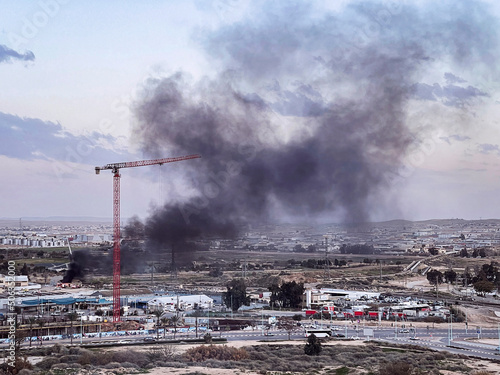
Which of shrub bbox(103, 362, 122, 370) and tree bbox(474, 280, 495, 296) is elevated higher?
tree bbox(474, 280, 495, 296)

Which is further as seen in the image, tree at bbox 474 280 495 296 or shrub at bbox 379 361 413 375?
tree at bbox 474 280 495 296

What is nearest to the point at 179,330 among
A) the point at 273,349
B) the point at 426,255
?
the point at 273,349

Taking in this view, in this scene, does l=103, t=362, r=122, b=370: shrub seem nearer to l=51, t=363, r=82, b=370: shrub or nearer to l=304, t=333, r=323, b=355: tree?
l=51, t=363, r=82, b=370: shrub

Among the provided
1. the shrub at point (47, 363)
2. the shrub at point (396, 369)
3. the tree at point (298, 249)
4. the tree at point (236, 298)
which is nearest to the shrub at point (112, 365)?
the shrub at point (47, 363)

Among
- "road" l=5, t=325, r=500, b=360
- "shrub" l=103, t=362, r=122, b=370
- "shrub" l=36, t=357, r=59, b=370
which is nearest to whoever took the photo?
"shrub" l=36, t=357, r=59, b=370

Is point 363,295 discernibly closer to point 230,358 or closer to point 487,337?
point 487,337

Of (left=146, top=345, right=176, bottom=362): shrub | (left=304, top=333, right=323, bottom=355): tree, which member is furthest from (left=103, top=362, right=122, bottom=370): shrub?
(left=304, top=333, right=323, bottom=355): tree

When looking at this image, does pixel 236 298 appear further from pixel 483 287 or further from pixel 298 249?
pixel 298 249

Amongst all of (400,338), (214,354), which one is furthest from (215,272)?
(214,354)
